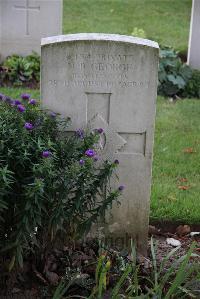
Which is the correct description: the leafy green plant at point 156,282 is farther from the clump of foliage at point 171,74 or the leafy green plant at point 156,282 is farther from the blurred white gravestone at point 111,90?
the clump of foliage at point 171,74

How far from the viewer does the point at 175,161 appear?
18.9 ft

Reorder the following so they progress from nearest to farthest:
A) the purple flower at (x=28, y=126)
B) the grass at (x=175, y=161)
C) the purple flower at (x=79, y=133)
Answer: the purple flower at (x=28, y=126) → the purple flower at (x=79, y=133) → the grass at (x=175, y=161)

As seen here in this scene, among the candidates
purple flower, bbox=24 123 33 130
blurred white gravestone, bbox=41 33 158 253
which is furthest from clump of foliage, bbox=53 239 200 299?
purple flower, bbox=24 123 33 130

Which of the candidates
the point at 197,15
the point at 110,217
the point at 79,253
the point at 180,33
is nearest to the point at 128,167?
the point at 110,217

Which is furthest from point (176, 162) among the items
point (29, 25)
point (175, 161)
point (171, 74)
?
point (29, 25)

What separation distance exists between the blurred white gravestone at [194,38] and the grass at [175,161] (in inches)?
49.0

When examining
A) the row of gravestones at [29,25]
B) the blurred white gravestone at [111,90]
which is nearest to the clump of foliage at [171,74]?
the row of gravestones at [29,25]

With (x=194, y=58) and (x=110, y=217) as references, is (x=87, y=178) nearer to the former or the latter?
(x=110, y=217)

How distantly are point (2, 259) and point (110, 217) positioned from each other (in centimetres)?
84

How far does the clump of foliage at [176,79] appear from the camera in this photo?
7.98m

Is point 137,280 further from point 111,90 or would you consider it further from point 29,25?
point 29,25

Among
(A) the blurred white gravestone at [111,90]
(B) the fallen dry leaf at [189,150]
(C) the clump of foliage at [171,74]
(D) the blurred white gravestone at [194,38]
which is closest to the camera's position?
(A) the blurred white gravestone at [111,90]

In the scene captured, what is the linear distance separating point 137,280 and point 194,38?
577 cm

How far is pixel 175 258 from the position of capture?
13.7ft
